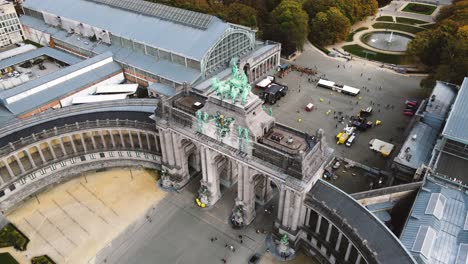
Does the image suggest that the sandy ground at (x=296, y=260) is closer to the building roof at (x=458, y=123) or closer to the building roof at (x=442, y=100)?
the building roof at (x=458, y=123)

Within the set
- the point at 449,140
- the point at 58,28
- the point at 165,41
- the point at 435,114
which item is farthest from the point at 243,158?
the point at 58,28

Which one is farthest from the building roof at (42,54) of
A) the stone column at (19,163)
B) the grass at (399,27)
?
the grass at (399,27)

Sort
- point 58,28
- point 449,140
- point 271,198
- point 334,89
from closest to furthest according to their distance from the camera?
Result: point 449,140 → point 271,198 → point 334,89 → point 58,28

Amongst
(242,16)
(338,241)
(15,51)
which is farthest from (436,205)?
(15,51)

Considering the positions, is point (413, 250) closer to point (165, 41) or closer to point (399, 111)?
point (399, 111)

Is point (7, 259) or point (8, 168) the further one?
point (8, 168)

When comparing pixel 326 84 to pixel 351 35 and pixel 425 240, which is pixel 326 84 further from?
pixel 425 240

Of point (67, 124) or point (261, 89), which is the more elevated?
point (67, 124)

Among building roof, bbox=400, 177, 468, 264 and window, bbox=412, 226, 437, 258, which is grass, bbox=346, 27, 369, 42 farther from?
window, bbox=412, 226, 437, 258
